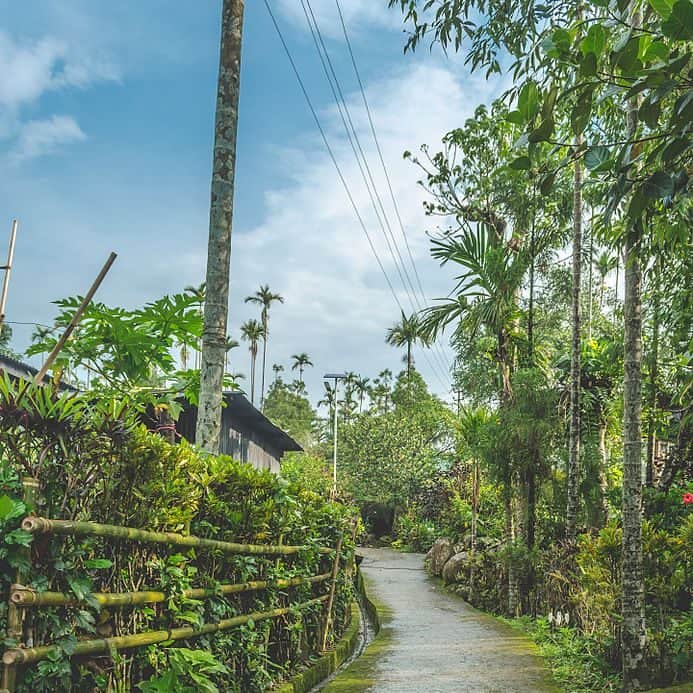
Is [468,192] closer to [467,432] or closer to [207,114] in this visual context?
[467,432]

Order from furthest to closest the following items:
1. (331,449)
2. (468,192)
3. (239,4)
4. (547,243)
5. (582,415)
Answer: (331,449)
(468,192)
(547,243)
(582,415)
(239,4)

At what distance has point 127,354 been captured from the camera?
653cm

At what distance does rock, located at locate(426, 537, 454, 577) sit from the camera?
64.5ft

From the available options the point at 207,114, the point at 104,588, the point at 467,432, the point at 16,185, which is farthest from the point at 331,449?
the point at 104,588

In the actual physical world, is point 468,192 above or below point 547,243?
above

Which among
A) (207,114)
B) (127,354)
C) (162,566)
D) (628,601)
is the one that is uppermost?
(207,114)

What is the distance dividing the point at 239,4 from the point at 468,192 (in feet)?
Answer: 32.7

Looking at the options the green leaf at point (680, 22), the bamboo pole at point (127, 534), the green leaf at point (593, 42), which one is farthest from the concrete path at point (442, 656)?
the green leaf at point (680, 22)

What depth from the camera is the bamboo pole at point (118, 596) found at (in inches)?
118

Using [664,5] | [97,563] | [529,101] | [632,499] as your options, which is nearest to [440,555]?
[632,499]

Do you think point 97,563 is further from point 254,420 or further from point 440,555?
point 440,555

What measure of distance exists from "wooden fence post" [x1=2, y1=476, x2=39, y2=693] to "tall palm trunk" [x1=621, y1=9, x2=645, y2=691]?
447 cm

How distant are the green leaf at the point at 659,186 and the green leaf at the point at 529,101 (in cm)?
47

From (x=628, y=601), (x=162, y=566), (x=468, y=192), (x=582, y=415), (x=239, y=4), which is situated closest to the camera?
(x=162, y=566)
